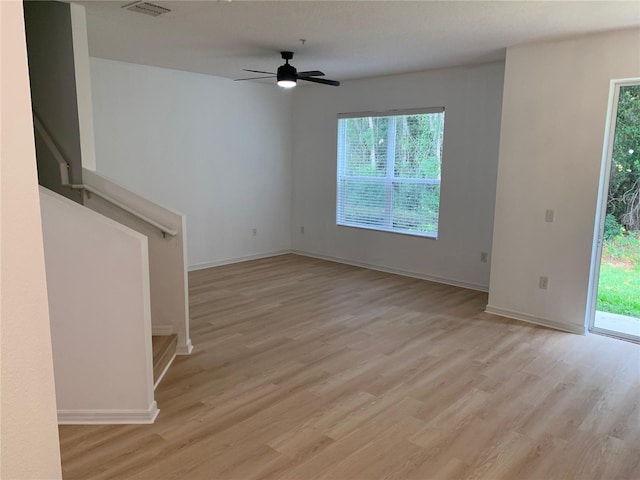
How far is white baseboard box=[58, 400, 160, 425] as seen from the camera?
2.76 meters

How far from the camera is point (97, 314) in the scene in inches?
106

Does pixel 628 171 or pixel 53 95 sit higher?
pixel 53 95

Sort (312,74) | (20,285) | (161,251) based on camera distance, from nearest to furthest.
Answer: (20,285) < (161,251) < (312,74)

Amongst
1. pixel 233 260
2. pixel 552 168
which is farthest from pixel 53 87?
pixel 552 168

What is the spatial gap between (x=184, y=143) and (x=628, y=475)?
573 cm

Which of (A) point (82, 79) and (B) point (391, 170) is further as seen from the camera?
(B) point (391, 170)

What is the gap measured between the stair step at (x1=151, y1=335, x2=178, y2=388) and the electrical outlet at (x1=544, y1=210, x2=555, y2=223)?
349 centimetres

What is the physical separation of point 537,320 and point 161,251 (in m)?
3.54

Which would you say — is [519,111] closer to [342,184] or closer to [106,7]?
[342,184]

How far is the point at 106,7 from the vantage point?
3.48 meters

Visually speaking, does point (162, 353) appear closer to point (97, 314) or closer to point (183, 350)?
point (183, 350)

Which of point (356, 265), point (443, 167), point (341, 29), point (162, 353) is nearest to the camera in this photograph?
point (162, 353)

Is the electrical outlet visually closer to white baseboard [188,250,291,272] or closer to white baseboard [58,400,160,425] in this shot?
white baseboard [58,400,160,425]

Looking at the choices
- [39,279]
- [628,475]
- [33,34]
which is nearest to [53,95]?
[33,34]
